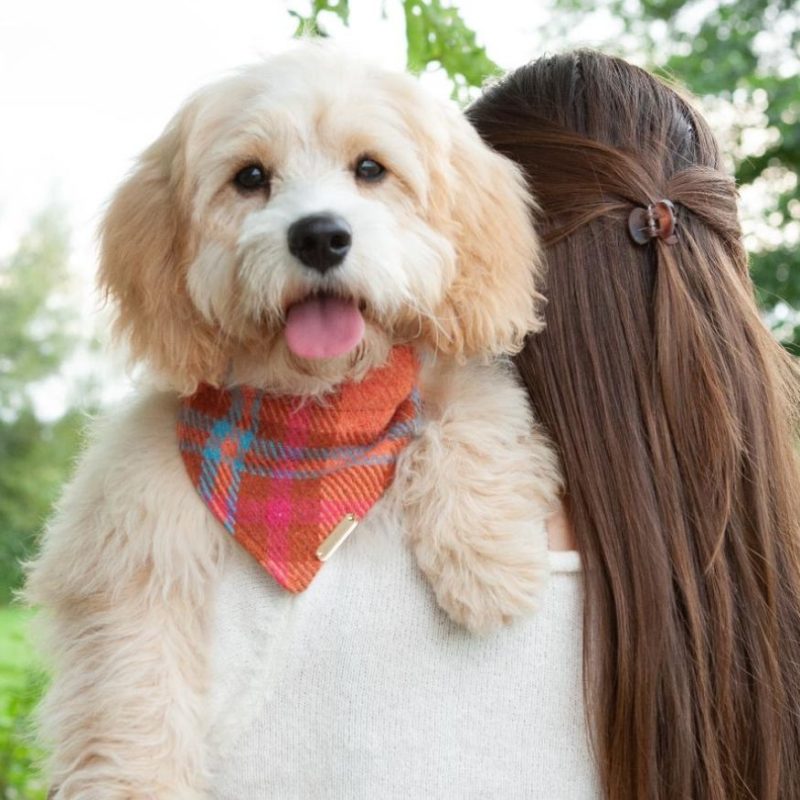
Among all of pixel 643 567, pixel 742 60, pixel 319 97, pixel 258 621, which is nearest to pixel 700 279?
pixel 643 567

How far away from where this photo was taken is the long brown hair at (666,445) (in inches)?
70.4

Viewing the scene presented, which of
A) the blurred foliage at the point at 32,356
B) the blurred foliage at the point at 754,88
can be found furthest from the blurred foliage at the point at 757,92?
the blurred foliage at the point at 32,356

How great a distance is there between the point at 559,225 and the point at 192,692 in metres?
1.07

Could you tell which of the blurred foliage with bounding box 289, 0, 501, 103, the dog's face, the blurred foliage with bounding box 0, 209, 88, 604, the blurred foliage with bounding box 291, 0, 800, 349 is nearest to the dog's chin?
the dog's face

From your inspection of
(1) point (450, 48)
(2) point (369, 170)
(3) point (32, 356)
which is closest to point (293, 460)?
(2) point (369, 170)

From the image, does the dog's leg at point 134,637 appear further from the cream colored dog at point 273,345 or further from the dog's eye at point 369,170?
the dog's eye at point 369,170

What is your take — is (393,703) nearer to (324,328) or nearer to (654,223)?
(324,328)

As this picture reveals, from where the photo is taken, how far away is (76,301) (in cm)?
2312

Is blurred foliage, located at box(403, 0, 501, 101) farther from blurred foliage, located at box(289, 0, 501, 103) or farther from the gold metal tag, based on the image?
the gold metal tag

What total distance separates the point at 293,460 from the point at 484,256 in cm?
52

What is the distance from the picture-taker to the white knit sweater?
1.71m

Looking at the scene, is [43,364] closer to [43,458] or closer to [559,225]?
[43,458]

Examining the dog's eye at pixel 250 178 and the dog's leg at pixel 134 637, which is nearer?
the dog's leg at pixel 134 637

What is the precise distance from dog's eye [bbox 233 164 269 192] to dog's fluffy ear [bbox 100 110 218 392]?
0.11 metres
